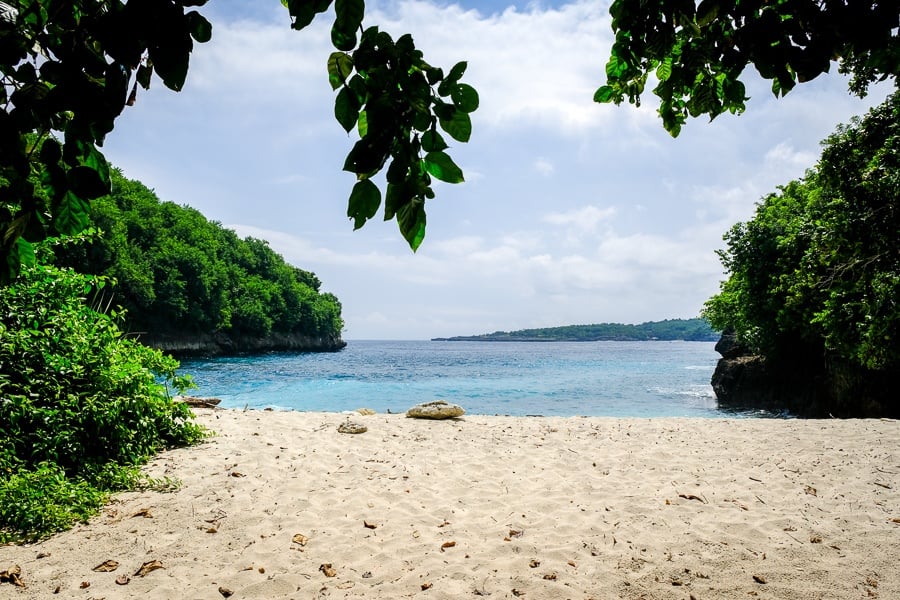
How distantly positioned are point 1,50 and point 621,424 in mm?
11445

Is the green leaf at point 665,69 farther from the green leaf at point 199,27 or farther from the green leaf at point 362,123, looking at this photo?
the green leaf at point 199,27

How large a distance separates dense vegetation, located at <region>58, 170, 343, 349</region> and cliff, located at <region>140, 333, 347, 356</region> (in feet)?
1.69

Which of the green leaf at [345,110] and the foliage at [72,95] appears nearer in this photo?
the foliage at [72,95]

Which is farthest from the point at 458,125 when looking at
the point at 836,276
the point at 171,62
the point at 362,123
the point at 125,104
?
the point at 836,276

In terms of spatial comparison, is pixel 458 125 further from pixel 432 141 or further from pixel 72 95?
pixel 72 95

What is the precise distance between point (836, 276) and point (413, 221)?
16.4 meters

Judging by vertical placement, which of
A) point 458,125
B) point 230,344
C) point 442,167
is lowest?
point 230,344

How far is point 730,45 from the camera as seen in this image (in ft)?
6.74

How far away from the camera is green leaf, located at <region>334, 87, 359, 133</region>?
47.5 inches

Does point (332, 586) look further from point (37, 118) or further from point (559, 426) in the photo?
point (559, 426)

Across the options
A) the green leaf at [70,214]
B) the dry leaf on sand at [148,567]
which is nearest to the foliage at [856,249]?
the green leaf at [70,214]

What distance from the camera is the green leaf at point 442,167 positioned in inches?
45.9

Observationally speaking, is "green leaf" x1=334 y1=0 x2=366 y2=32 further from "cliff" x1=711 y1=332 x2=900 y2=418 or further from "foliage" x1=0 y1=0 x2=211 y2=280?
"cliff" x1=711 y1=332 x2=900 y2=418

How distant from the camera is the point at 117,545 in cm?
430
